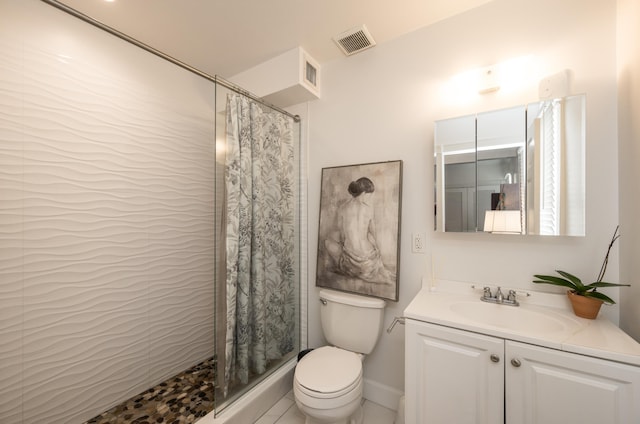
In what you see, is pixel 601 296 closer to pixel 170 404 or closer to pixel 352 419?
pixel 352 419

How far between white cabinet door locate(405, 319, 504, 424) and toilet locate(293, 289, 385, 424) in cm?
32

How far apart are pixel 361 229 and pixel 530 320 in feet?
3.30

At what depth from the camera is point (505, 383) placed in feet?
3.38

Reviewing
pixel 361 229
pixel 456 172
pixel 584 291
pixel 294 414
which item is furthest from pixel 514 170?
pixel 294 414

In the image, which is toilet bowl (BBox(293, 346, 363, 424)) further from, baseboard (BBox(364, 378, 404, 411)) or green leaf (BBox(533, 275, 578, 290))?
green leaf (BBox(533, 275, 578, 290))

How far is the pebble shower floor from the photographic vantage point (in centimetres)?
160

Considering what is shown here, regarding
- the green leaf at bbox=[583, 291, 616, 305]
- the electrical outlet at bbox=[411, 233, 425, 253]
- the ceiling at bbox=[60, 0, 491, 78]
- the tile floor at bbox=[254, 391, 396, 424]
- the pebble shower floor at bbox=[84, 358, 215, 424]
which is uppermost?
the ceiling at bbox=[60, 0, 491, 78]

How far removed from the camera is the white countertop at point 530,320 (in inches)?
36.6

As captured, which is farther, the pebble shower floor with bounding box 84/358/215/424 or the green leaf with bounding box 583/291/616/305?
the pebble shower floor with bounding box 84/358/215/424

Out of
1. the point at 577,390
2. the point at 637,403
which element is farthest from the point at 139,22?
the point at 637,403

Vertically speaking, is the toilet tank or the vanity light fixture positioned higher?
the vanity light fixture

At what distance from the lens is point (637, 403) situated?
843 mm

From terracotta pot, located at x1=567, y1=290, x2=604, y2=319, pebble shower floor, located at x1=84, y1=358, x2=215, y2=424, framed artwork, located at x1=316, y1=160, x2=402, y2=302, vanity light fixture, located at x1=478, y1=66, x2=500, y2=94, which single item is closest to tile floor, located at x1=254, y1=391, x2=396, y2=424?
pebble shower floor, located at x1=84, y1=358, x2=215, y2=424

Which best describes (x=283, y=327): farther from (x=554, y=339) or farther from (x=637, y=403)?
(x=637, y=403)
